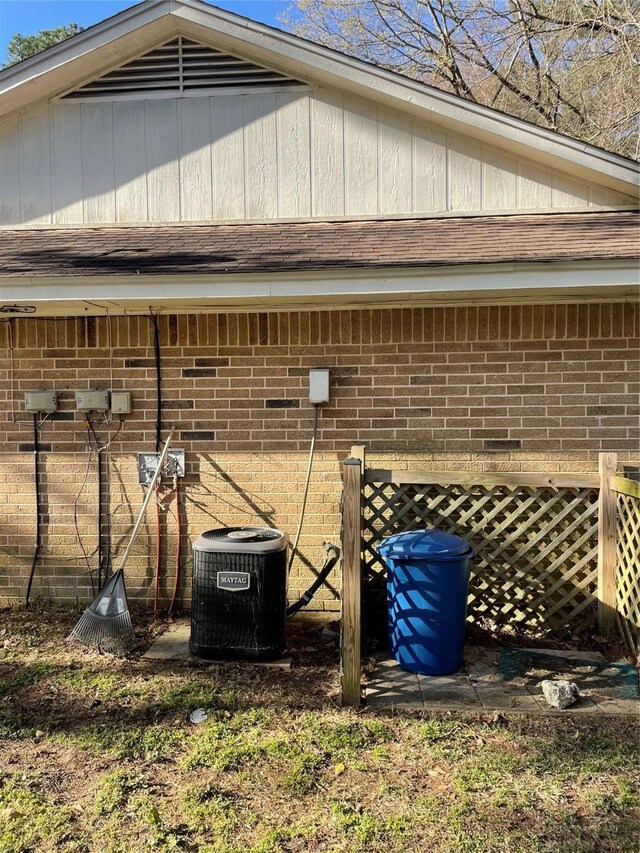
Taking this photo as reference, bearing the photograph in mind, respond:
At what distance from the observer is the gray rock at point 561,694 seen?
12.2 ft

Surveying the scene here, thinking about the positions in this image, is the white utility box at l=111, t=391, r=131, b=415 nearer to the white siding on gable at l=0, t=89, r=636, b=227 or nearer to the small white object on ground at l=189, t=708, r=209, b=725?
the white siding on gable at l=0, t=89, r=636, b=227

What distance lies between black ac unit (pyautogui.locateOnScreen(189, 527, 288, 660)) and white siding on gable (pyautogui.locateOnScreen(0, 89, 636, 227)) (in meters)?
2.99

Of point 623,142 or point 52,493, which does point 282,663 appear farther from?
point 623,142

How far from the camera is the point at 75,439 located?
5375mm

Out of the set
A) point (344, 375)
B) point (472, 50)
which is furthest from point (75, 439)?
point (472, 50)

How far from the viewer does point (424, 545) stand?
4133mm

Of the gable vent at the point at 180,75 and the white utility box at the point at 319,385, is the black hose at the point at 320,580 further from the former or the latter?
the gable vent at the point at 180,75

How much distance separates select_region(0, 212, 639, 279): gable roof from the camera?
4.43m

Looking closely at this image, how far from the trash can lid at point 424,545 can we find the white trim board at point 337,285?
169cm

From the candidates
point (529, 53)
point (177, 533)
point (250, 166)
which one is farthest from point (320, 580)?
point (529, 53)

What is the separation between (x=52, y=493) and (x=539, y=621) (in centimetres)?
417

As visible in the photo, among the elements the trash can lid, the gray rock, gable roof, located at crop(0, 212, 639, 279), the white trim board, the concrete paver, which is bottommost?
the concrete paver

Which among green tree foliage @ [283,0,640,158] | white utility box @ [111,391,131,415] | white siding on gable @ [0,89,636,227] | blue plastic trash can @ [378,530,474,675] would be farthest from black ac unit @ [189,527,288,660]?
green tree foliage @ [283,0,640,158]

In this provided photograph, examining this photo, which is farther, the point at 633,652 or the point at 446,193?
the point at 446,193
